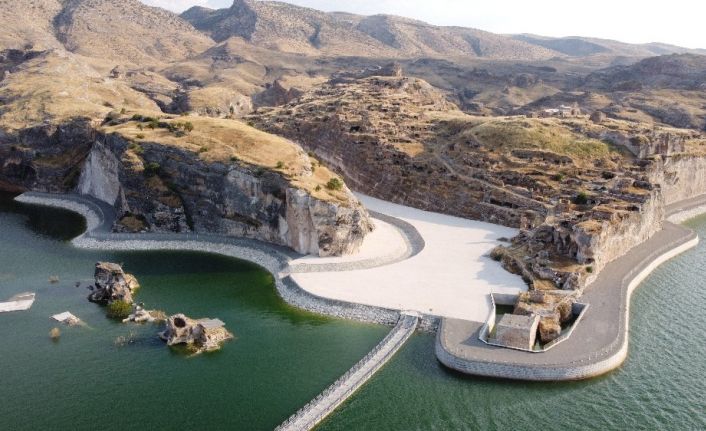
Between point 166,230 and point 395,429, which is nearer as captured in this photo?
point 395,429

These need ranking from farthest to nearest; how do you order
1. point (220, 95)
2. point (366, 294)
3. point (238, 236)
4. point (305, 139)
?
1. point (220, 95)
2. point (305, 139)
3. point (238, 236)
4. point (366, 294)

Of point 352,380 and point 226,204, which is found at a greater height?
point 226,204

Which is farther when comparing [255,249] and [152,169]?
[152,169]

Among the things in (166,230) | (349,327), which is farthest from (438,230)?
(166,230)

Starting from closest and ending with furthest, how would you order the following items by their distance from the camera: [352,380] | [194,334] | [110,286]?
[352,380] < [194,334] < [110,286]

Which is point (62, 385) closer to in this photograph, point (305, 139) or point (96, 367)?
point (96, 367)

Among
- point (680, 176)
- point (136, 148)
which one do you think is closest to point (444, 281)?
point (136, 148)

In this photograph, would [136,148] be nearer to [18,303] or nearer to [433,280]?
[18,303]

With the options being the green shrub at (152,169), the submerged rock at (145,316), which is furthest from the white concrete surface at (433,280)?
the green shrub at (152,169)
